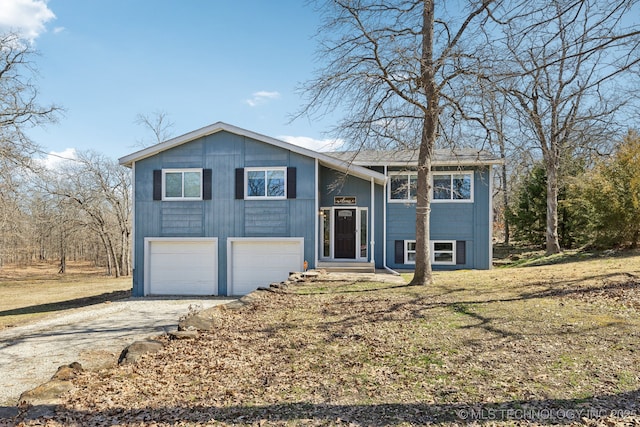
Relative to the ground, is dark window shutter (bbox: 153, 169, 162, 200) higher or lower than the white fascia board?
lower

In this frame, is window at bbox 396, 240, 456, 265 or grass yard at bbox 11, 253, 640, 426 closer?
grass yard at bbox 11, 253, 640, 426

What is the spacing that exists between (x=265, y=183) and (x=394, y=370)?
34.6 feet

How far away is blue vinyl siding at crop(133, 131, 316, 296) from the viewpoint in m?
13.7

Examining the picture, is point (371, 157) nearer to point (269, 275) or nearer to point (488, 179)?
point (488, 179)

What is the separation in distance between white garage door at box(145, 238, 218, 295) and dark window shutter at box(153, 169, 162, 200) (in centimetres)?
161

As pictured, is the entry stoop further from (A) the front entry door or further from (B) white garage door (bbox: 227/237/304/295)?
(A) the front entry door

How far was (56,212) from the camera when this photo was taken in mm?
30641

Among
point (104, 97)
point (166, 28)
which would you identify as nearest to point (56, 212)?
point (104, 97)

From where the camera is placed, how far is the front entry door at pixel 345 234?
1555 centimetres

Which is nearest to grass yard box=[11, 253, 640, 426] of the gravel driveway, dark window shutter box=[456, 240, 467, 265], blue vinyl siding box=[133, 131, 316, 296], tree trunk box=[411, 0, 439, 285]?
the gravel driveway

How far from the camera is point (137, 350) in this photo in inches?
201

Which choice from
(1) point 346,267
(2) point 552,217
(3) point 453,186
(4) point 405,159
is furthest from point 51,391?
(2) point 552,217

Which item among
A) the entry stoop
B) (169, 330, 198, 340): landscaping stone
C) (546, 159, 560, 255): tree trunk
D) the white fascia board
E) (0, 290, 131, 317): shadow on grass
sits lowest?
(0, 290, 131, 317): shadow on grass

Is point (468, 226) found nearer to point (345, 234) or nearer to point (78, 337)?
point (345, 234)
